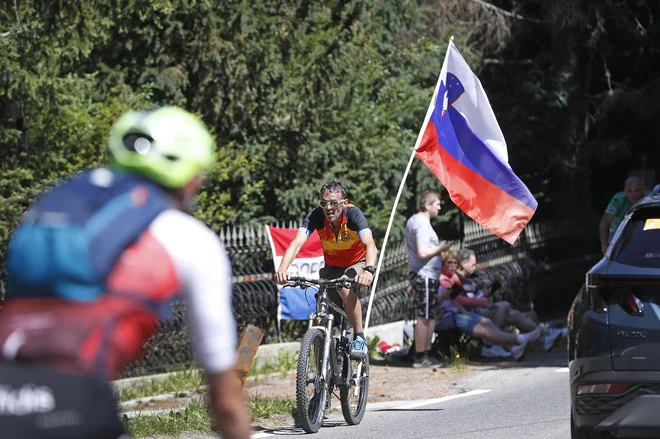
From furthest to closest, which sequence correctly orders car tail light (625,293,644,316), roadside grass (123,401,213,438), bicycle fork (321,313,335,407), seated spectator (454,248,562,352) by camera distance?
seated spectator (454,248,562,352)
bicycle fork (321,313,335,407)
roadside grass (123,401,213,438)
car tail light (625,293,644,316)

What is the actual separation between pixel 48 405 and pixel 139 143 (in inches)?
29.1

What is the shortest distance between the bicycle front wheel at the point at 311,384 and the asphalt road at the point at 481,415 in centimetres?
13

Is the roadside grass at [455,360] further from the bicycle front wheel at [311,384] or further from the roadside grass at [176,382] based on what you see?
the bicycle front wheel at [311,384]

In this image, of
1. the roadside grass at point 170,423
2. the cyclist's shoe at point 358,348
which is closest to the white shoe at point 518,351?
the cyclist's shoe at point 358,348

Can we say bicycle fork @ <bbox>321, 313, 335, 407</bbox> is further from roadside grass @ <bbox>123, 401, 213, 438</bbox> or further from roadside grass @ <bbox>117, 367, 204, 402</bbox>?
roadside grass @ <bbox>117, 367, 204, 402</bbox>

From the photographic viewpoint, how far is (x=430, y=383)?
1091 centimetres

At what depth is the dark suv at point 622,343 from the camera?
5551 mm

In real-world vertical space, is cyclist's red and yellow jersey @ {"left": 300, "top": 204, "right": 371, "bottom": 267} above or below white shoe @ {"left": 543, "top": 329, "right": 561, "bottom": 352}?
above

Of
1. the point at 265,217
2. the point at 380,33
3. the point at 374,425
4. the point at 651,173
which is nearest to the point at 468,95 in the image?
the point at 374,425

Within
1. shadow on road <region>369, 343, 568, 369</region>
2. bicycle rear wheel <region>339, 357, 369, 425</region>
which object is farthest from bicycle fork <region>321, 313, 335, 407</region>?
shadow on road <region>369, 343, 568, 369</region>

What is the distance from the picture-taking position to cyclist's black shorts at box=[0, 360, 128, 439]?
252 centimetres

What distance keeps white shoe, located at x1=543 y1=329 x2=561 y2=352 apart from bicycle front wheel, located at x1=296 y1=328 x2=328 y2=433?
5.50 m

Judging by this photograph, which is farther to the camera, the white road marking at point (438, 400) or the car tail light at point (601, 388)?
the white road marking at point (438, 400)

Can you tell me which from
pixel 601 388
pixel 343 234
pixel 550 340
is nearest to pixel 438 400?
pixel 343 234
